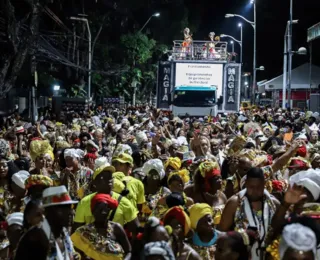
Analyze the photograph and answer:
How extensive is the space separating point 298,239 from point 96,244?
1941 mm

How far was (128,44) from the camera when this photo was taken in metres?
47.8

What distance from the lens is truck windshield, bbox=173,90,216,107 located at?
30016 mm

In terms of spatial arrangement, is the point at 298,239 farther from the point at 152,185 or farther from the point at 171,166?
the point at 171,166

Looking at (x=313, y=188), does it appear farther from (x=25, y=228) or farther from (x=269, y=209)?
(x=25, y=228)

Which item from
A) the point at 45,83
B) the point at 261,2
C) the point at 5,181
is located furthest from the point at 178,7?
the point at 5,181

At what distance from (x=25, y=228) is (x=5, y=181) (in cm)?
284

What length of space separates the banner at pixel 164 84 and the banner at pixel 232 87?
2782 millimetres

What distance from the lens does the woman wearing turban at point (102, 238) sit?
540cm

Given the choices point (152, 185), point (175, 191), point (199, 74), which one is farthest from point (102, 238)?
point (199, 74)

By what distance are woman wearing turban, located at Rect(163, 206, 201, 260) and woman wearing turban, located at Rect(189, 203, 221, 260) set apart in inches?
4.8

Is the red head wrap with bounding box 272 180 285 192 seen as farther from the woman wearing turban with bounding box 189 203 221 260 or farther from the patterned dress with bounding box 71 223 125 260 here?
the patterned dress with bounding box 71 223 125 260

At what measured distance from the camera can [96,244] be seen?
5.41 m

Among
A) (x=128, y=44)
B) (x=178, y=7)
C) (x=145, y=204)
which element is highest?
(x=178, y=7)

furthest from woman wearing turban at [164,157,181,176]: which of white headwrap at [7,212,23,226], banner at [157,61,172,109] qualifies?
banner at [157,61,172,109]
